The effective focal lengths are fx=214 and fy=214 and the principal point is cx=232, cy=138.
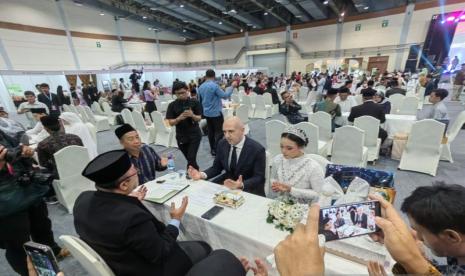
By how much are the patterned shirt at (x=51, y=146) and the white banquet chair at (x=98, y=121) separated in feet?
17.4

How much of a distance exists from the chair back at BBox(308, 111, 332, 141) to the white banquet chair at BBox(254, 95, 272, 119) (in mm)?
3959

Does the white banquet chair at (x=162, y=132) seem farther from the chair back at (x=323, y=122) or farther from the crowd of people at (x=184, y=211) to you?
the chair back at (x=323, y=122)

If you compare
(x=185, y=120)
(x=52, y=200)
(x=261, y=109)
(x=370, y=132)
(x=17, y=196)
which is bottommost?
(x=52, y=200)

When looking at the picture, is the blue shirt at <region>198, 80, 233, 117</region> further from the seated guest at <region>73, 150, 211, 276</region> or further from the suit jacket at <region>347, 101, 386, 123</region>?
the seated guest at <region>73, 150, 211, 276</region>

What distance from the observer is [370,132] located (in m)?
3.89

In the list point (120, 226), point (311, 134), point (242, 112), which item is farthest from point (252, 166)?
point (242, 112)

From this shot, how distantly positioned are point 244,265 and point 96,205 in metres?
0.98

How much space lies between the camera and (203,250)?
1529mm

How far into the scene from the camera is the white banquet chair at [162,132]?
5509 mm

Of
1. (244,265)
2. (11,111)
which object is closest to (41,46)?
(11,111)

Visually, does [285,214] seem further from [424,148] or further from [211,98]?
[424,148]

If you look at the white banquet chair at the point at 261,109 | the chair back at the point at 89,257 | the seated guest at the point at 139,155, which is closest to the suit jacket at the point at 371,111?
the seated guest at the point at 139,155

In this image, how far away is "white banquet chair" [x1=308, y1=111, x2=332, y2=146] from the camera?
4102mm

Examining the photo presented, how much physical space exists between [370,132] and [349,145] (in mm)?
707
